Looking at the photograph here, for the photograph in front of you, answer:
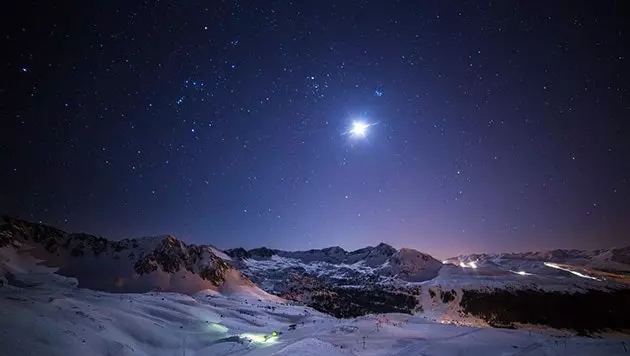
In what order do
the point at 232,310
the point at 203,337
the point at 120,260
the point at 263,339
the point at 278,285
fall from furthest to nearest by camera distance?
the point at 278,285 → the point at 120,260 → the point at 232,310 → the point at 203,337 → the point at 263,339

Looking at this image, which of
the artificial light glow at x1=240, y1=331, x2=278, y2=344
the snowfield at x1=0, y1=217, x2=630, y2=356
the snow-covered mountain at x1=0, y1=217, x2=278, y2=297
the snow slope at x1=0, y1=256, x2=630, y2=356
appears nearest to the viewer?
the snow slope at x1=0, y1=256, x2=630, y2=356

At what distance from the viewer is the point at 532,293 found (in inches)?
5965

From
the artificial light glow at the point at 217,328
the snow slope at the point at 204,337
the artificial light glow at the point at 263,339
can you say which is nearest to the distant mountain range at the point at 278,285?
the snow slope at the point at 204,337

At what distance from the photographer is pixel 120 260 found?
88.0 meters

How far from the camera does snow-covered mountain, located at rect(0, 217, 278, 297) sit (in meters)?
80.4

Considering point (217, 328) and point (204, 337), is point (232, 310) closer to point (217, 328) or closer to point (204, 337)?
point (217, 328)

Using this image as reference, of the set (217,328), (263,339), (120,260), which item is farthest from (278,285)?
(263,339)

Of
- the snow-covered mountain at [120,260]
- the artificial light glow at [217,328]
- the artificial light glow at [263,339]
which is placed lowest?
the artificial light glow at [217,328]

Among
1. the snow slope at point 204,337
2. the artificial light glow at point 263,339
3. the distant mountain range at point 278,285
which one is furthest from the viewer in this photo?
the distant mountain range at point 278,285

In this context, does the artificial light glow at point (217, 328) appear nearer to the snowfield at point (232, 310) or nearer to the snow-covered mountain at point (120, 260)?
the snowfield at point (232, 310)

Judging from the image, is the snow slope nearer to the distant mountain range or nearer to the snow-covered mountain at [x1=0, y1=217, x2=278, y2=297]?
the distant mountain range

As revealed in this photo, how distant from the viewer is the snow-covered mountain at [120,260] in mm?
80375

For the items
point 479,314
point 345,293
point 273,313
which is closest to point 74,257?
point 273,313

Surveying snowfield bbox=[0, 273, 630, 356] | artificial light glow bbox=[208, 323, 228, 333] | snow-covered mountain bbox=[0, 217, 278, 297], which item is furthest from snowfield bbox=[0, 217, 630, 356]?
snow-covered mountain bbox=[0, 217, 278, 297]
